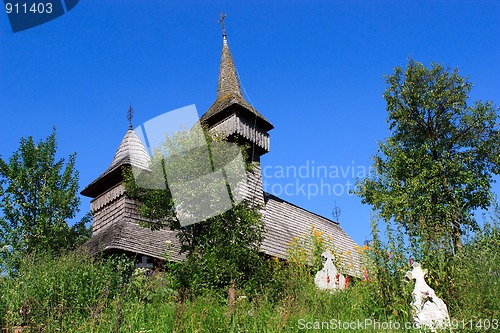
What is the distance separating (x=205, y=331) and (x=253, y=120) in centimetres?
1582

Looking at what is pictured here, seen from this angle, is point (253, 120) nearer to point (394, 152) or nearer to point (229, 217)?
point (394, 152)

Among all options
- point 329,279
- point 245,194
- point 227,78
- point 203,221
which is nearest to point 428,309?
point 329,279

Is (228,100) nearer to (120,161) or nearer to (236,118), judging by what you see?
(236,118)

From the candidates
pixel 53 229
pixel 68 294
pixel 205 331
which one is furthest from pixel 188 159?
pixel 53 229

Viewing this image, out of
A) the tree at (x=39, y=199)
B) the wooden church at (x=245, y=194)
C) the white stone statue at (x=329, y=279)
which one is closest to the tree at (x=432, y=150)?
the wooden church at (x=245, y=194)

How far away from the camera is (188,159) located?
10.2 m

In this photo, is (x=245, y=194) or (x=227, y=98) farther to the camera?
(x=227, y=98)

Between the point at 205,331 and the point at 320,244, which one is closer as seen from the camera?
the point at 205,331

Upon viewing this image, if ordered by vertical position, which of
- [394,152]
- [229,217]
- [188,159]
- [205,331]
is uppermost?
[394,152]

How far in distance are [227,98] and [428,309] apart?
15.8 m

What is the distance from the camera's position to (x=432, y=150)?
18062 millimetres

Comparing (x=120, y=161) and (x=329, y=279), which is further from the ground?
(x=120, y=161)

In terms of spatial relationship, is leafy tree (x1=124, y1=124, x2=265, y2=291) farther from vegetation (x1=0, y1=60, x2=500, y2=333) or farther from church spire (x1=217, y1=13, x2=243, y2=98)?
church spire (x1=217, y1=13, x2=243, y2=98)

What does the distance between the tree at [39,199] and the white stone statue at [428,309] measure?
13.3 meters
